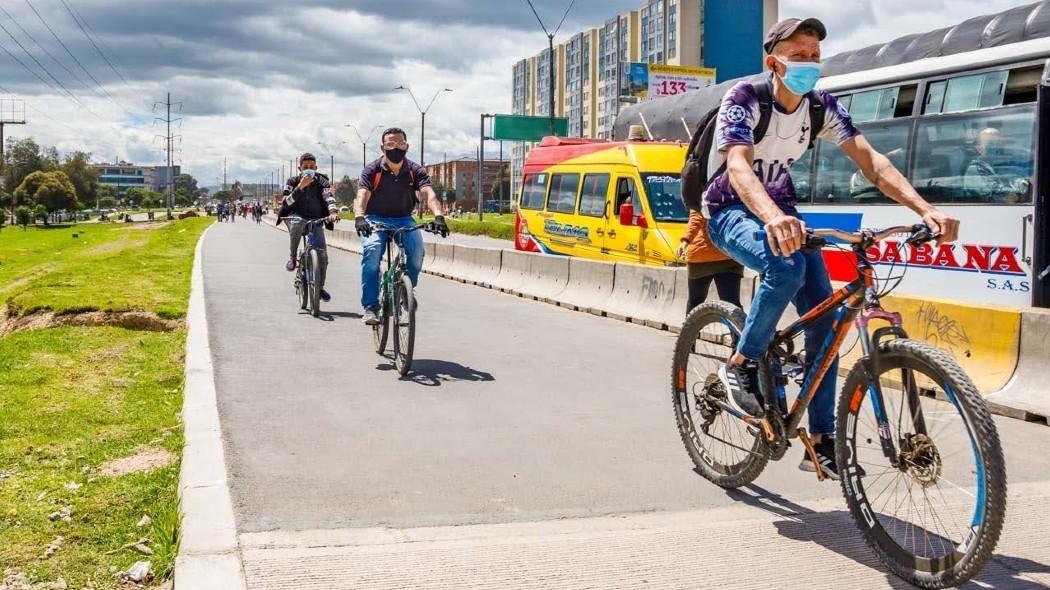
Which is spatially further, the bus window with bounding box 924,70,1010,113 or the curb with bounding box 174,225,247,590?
the bus window with bounding box 924,70,1010,113

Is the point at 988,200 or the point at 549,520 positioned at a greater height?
the point at 988,200

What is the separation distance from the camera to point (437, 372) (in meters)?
8.29

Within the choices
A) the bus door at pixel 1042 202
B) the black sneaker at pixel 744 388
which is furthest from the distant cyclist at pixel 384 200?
the bus door at pixel 1042 202

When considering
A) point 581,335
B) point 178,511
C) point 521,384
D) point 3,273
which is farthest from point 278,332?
point 3,273

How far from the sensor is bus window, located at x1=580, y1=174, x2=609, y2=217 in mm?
18391

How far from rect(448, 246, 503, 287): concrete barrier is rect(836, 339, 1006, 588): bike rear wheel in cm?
1460

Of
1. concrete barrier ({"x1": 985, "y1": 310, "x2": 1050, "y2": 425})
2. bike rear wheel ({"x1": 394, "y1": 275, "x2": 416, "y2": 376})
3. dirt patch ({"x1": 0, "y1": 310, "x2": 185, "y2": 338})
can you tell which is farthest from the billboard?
concrete barrier ({"x1": 985, "y1": 310, "x2": 1050, "y2": 425})

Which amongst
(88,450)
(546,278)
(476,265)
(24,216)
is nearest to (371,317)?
(88,450)

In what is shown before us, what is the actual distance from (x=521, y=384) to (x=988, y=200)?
6.63 metres

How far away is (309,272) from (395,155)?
12.3 ft

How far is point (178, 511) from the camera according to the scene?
4.21 meters

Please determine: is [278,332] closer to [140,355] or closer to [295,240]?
[140,355]

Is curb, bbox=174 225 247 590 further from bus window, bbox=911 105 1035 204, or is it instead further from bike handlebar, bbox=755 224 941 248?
bus window, bbox=911 105 1035 204

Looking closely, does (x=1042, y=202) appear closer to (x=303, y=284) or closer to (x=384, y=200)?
(x=384, y=200)
